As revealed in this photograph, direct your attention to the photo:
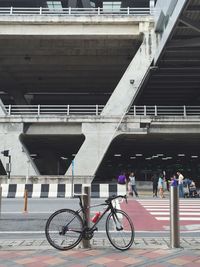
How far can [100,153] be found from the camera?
24.6 meters

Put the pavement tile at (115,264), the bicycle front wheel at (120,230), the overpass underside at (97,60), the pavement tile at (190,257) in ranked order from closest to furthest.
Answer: the pavement tile at (115,264), the pavement tile at (190,257), the bicycle front wheel at (120,230), the overpass underside at (97,60)

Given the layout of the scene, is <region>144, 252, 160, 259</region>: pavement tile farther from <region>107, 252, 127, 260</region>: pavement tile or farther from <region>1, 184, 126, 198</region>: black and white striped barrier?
<region>1, 184, 126, 198</region>: black and white striped barrier

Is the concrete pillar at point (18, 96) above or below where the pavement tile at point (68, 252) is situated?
above

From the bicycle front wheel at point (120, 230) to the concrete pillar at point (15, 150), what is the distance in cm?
1808

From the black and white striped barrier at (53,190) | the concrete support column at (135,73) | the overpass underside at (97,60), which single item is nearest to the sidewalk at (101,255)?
the black and white striped barrier at (53,190)

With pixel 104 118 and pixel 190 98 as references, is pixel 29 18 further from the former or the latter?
pixel 190 98

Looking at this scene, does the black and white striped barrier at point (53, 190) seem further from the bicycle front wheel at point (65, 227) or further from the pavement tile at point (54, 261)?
the pavement tile at point (54, 261)

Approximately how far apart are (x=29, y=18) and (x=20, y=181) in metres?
11.4

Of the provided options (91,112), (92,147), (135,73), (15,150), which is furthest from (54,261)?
(91,112)

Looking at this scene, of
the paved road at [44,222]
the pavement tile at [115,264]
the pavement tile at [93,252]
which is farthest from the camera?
the paved road at [44,222]

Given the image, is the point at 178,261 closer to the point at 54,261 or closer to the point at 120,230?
the point at 120,230

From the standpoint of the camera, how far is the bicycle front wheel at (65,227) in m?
6.43

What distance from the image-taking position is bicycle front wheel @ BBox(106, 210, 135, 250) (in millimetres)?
6371

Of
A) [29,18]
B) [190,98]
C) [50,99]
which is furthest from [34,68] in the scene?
[190,98]
